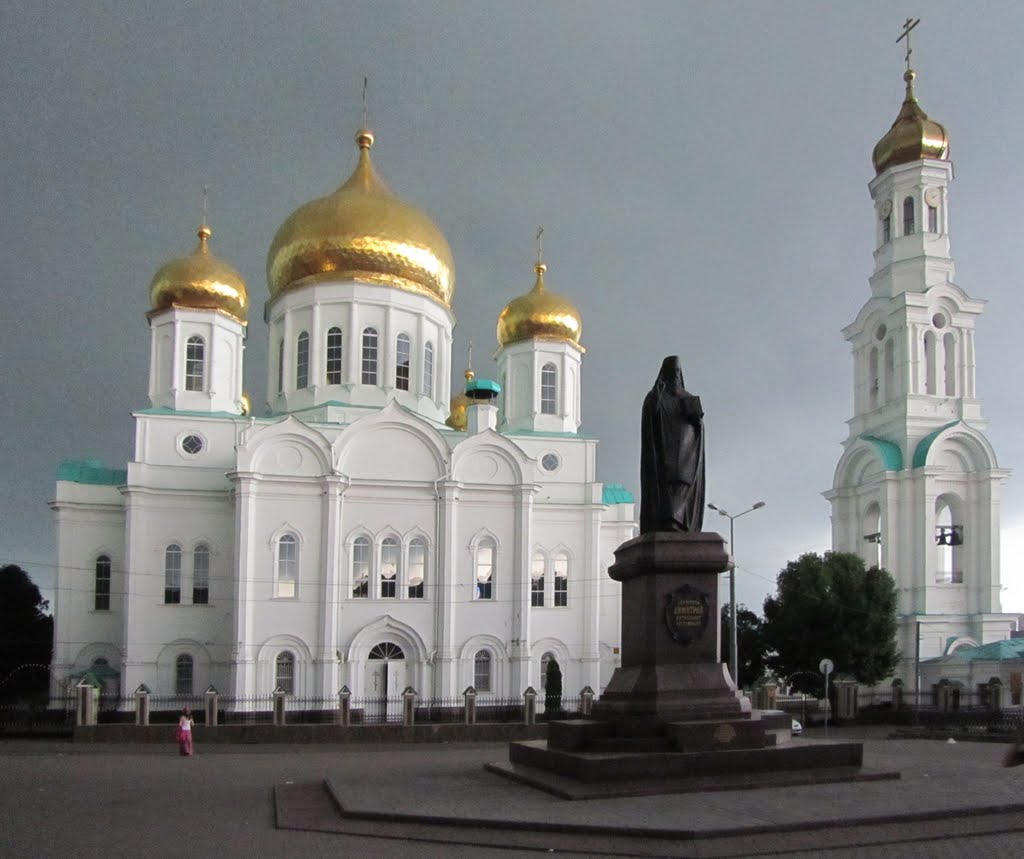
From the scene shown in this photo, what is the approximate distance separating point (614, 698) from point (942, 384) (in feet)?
109

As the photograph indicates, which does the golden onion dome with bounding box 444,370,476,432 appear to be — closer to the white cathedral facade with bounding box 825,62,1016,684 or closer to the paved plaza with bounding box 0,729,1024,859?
the white cathedral facade with bounding box 825,62,1016,684

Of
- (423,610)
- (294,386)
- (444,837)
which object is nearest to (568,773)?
(444,837)

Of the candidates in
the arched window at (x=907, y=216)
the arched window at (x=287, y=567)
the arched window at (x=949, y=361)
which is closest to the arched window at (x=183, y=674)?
the arched window at (x=287, y=567)

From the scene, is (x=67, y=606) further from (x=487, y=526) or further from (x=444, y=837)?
(x=444, y=837)

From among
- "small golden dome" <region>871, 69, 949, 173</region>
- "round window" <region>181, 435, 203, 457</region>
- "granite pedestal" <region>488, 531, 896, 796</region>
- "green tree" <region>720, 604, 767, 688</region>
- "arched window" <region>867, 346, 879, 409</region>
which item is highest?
"small golden dome" <region>871, 69, 949, 173</region>

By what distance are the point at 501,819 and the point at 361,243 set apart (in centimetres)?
2882

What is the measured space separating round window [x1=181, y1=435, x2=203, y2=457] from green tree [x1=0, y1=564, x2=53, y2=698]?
675 inches

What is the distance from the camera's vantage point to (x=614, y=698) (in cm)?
1325

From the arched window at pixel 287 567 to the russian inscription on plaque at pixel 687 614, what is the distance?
73.2 ft

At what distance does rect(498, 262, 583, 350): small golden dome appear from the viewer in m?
40.2

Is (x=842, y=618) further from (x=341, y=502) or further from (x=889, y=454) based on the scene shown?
(x=341, y=502)

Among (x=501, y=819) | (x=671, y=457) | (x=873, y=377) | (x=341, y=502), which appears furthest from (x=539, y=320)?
(x=501, y=819)

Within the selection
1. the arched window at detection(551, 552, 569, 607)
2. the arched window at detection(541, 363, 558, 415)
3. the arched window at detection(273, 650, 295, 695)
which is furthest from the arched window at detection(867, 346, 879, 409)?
the arched window at detection(273, 650, 295, 695)

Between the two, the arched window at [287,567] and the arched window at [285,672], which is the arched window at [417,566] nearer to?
the arched window at [287,567]
